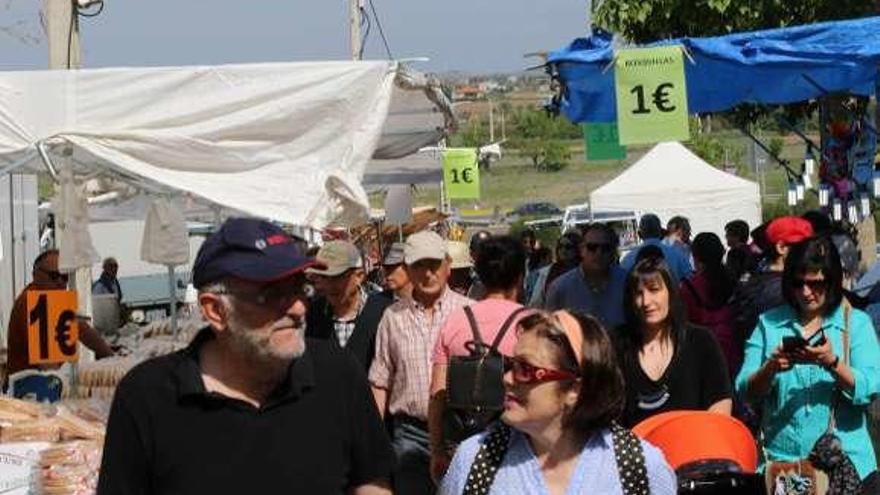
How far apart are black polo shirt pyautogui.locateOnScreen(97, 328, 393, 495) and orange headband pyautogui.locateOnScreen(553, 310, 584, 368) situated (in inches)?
22.5

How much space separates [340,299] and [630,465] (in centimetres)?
428

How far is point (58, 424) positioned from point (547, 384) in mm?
4132

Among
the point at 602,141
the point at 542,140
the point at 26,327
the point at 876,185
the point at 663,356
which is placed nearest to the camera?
the point at 663,356

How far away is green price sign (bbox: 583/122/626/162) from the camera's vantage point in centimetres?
1311

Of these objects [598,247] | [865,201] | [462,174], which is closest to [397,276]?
[598,247]

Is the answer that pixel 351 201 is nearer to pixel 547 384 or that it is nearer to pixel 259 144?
pixel 259 144

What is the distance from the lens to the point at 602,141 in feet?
43.3

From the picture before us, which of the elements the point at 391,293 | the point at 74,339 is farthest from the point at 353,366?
the point at 74,339

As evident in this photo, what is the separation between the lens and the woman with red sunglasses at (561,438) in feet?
12.6

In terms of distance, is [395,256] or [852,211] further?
[852,211]

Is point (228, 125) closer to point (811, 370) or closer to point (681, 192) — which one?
point (811, 370)

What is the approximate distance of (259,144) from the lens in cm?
840

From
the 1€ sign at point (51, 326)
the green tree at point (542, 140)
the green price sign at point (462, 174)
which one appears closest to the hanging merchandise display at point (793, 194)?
the 1€ sign at point (51, 326)

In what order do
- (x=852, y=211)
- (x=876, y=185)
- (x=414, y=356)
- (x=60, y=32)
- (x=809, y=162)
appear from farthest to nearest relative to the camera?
(x=852, y=211)
(x=60, y=32)
(x=809, y=162)
(x=876, y=185)
(x=414, y=356)
